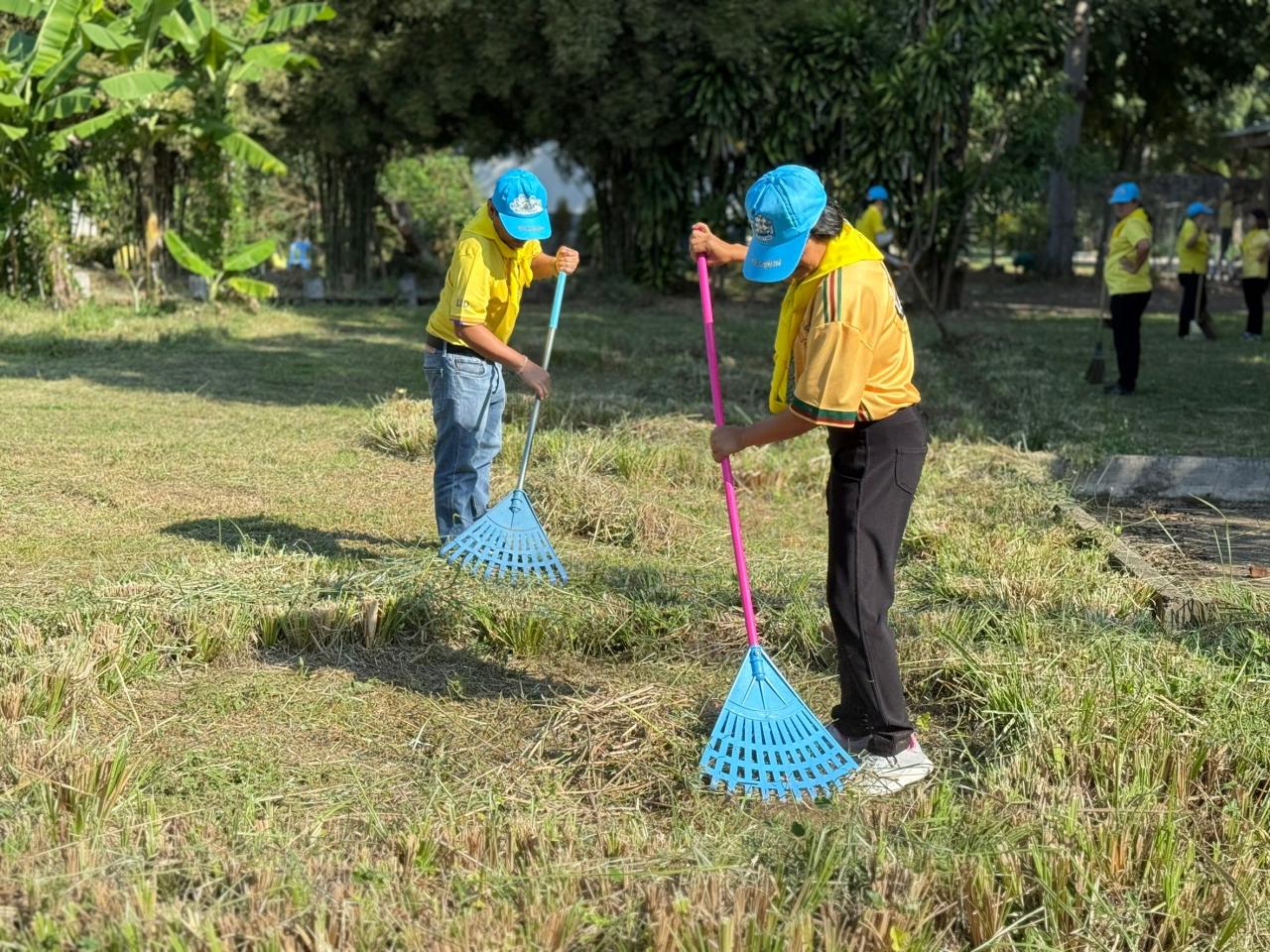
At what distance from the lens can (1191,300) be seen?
1731cm

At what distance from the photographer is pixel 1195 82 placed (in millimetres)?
31469

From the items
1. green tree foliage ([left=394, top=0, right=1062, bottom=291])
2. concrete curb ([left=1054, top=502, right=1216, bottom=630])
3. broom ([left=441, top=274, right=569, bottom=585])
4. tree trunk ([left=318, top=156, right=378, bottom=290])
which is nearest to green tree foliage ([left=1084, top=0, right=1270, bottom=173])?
green tree foliage ([left=394, top=0, right=1062, bottom=291])

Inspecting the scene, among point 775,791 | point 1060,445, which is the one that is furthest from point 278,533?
point 1060,445

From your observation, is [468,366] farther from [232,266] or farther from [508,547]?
[232,266]

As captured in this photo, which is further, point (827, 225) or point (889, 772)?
point (889, 772)

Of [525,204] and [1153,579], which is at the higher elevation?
[525,204]

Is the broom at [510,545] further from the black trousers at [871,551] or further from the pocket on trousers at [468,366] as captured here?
the black trousers at [871,551]

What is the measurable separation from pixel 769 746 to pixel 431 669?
1543mm

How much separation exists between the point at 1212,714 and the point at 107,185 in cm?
1536

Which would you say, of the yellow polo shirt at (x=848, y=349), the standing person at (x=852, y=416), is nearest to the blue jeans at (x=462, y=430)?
the standing person at (x=852, y=416)

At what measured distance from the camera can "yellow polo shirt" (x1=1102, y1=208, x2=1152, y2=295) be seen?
473 inches

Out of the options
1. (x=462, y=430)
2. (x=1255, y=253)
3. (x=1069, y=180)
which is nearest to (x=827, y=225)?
(x=462, y=430)

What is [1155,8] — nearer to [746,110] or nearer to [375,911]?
[746,110]

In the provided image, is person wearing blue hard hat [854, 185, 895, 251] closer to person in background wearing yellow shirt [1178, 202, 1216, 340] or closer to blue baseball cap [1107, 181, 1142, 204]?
person in background wearing yellow shirt [1178, 202, 1216, 340]
